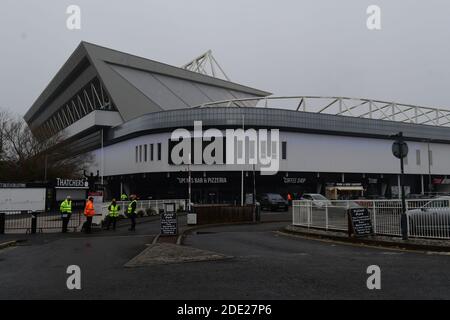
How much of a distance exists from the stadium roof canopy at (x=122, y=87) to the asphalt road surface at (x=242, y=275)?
5978 cm

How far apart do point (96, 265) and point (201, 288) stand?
4438 millimetres

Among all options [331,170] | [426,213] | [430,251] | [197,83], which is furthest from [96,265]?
[197,83]

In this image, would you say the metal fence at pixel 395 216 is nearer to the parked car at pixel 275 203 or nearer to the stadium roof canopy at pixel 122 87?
the parked car at pixel 275 203

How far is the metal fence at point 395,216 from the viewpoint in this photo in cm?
1463

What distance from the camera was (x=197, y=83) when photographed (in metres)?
90.1

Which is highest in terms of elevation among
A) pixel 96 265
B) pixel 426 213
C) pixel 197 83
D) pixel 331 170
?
pixel 197 83

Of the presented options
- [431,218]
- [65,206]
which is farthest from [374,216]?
[65,206]

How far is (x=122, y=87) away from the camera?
2977 inches

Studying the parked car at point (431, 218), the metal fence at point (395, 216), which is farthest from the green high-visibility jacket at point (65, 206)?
the parked car at point (431, 218)

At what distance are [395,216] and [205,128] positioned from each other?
50.0 meters

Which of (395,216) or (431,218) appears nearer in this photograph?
(431,218)

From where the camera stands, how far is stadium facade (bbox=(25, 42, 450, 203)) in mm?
65000

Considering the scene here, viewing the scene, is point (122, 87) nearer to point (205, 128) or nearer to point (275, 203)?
point (205, 128)
